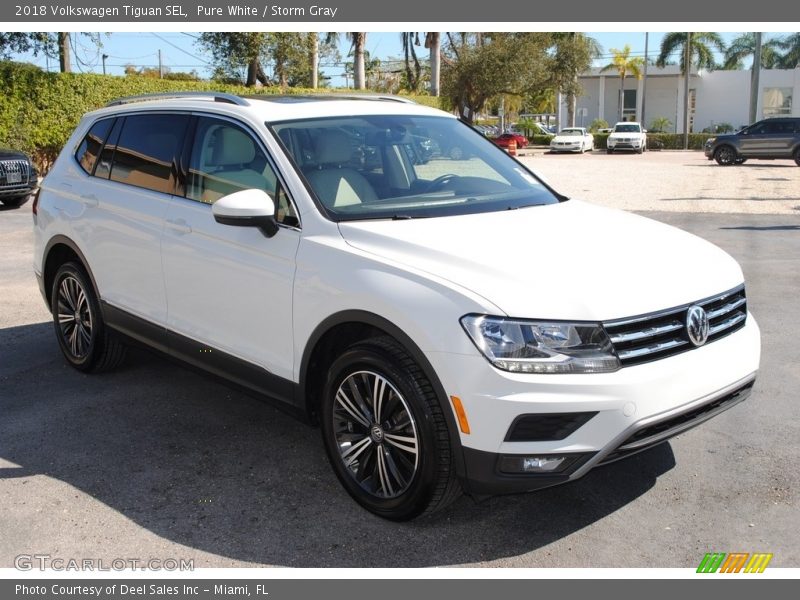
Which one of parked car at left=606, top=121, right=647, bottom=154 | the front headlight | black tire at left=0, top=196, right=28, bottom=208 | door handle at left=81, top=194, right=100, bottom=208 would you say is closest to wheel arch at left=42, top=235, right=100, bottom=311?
door handle at left=81, top=194, right=100, bottom=208

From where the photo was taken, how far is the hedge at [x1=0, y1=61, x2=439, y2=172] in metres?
22.3

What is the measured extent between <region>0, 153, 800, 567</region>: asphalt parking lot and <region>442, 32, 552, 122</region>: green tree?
45.2 meters

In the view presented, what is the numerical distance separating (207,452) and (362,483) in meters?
1.16

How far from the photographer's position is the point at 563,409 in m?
3.34

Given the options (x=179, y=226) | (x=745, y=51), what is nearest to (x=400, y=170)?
(x=179, y=226)

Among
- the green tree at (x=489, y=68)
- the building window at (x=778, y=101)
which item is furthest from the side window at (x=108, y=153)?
the building window at (x=778, y=101)

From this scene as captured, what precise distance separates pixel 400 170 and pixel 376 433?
1572 millimetres

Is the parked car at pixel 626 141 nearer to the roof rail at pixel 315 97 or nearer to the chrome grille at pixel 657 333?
the roof rail at pixel 315 97

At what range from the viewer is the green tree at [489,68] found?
49.0 metres

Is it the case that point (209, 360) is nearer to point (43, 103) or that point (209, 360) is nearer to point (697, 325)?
point (697, 325)

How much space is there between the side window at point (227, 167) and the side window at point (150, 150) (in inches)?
8.1

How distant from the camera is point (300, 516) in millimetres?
4020

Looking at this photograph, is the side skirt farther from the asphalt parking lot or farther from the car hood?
the car hood

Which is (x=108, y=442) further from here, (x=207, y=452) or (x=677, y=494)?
(x=677, y=494)
